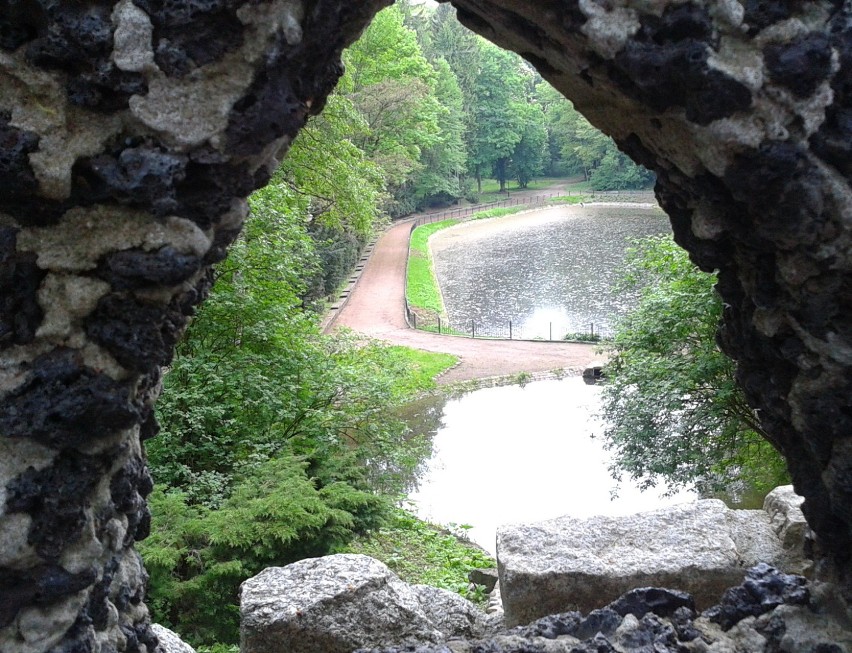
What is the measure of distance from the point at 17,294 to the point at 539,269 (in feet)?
102

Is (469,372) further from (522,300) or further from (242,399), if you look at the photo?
(242,399)

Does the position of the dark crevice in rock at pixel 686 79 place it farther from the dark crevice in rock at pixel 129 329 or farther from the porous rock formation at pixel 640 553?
the porous rock formation at pixel 640 553

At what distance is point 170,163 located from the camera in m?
3.32

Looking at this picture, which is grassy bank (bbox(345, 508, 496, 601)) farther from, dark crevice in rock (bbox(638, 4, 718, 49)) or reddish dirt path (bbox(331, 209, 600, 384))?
reddish dirt path (bbox(331, 209, 600, 384))

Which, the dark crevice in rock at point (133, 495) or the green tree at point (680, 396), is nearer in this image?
the dark crevice in rock at point (133, 495)

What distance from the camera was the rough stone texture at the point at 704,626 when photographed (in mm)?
4215

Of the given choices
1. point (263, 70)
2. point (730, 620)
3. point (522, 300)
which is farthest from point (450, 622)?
point (522, 300)

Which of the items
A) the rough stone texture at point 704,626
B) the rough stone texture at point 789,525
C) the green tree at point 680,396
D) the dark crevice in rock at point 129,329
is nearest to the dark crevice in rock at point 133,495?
the dark crevice in rock at point 129,329

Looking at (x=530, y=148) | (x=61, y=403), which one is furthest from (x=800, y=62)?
(x=530, y=148)

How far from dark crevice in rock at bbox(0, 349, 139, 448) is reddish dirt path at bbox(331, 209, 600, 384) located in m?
16.1

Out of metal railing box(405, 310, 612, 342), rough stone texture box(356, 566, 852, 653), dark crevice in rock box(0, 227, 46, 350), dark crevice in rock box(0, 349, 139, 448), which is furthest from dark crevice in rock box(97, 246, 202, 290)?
metal railing box(405, 310, 612, 342)

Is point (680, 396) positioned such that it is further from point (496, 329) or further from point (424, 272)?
point (424, 272)

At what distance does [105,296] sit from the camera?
3455 mm

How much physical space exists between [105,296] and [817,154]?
319 centimetres
